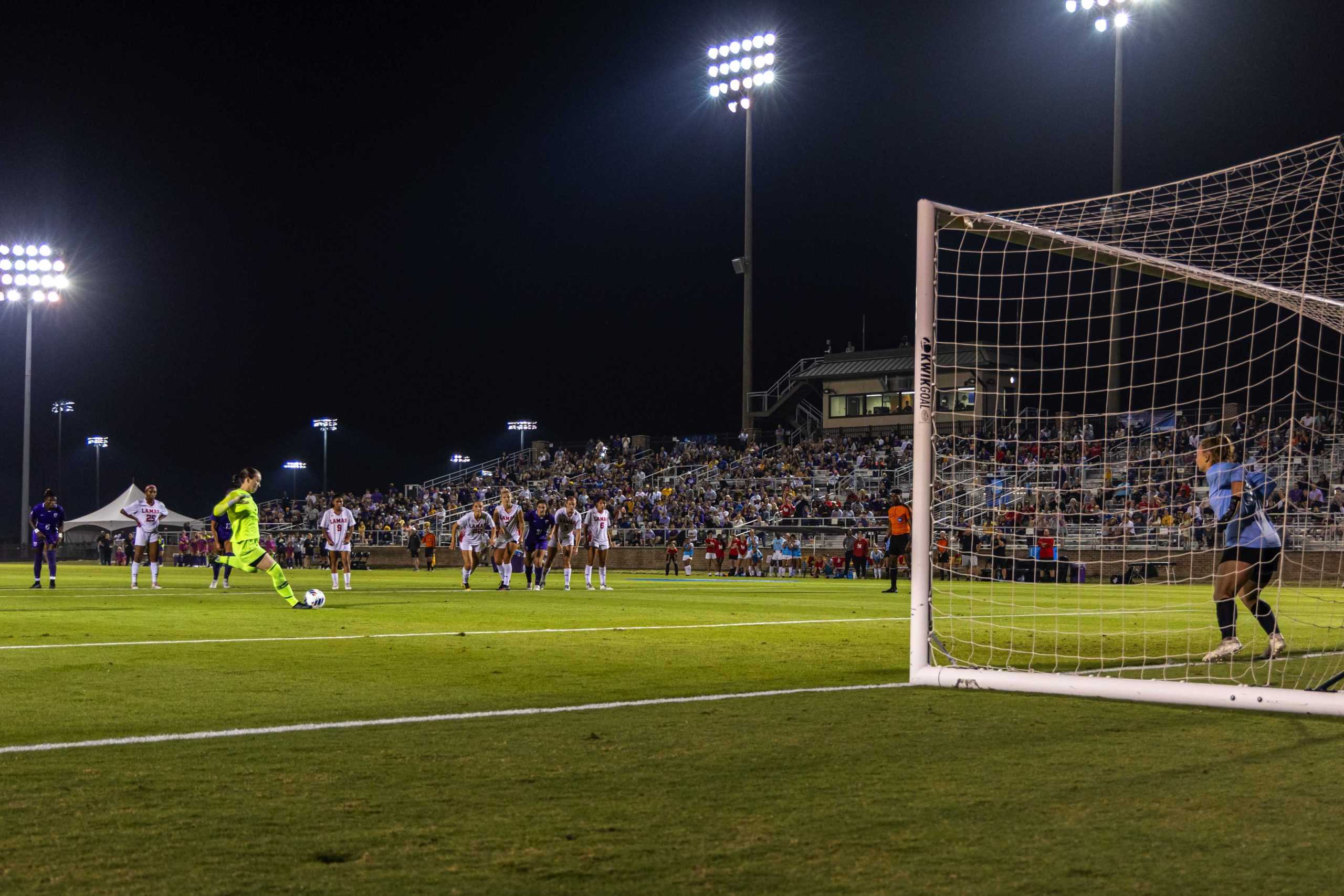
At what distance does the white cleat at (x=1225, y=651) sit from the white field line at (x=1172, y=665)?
8 cm

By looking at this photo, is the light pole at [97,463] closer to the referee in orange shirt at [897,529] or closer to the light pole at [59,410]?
the light pole at [59,410]

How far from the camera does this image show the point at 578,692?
686cm

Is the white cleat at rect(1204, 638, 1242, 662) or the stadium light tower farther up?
the stadium light tower

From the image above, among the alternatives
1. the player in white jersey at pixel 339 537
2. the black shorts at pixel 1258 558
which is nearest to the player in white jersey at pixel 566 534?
the player in white jersey at pixel 339 537

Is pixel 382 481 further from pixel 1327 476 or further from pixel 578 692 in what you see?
pixel 578 692

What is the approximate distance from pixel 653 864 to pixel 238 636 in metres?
8.69

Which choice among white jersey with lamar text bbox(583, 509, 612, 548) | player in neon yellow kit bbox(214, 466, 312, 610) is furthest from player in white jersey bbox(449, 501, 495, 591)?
player in neon yellow kit bbox(214, 466, 312, 610)

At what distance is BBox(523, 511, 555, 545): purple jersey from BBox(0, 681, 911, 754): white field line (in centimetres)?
1495

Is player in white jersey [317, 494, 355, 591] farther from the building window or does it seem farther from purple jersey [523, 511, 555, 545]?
the building window

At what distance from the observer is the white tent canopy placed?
5544 centimetres

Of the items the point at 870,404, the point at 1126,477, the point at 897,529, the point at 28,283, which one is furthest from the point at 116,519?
the point at 1126,477

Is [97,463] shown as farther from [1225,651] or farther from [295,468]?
[1225,651]

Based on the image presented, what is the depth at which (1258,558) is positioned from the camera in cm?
883

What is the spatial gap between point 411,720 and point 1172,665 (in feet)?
18.4
